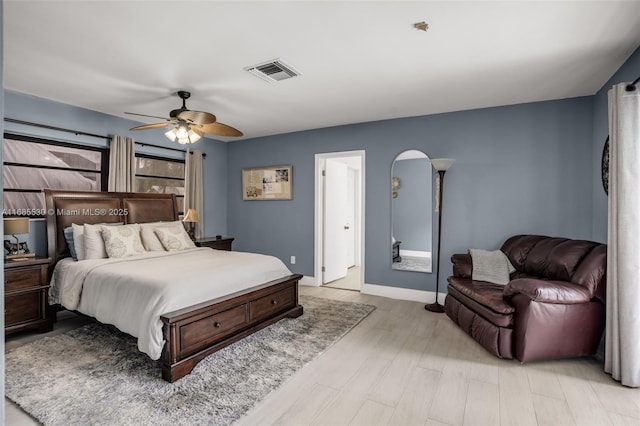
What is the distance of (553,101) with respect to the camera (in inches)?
149

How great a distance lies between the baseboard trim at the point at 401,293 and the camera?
441cm

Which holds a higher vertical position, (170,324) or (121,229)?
(121,229)

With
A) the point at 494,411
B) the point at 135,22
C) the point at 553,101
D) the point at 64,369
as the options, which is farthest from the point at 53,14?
the point at 553,101

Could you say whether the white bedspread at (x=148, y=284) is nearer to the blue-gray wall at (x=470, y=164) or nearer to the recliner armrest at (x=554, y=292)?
the blue-gray wall at (x=470, y=164)

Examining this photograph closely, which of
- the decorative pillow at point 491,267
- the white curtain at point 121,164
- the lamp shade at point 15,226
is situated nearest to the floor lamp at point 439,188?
the decorative pillow at point 491,267

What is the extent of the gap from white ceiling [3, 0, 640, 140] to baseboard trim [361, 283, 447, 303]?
2.46 m

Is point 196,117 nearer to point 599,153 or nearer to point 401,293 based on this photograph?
point 401,293

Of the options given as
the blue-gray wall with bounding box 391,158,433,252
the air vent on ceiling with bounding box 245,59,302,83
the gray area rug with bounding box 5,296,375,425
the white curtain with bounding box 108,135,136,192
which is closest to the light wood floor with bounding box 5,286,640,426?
the gray area rug with bounding box 5,296,375,425

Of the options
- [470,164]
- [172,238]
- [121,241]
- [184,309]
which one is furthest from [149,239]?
[470,164]

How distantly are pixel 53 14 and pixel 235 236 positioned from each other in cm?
440

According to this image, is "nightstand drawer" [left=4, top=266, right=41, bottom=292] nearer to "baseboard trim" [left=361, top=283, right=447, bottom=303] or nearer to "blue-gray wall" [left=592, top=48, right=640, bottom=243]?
"baseboard trim" [left=361, top=283, right=447, bottom=303]

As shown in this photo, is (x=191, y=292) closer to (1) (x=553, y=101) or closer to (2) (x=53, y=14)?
(2) (x=53, y=14)

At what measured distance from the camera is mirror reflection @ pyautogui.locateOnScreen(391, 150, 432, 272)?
4496 mm

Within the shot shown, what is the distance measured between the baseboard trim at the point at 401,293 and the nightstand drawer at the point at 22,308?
3858 mm
